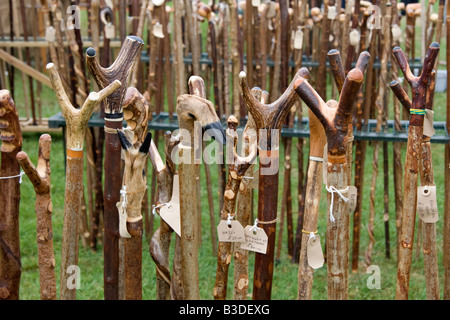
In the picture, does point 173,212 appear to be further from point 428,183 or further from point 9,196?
point 428,183

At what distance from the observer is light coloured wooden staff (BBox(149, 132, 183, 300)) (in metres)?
1.78

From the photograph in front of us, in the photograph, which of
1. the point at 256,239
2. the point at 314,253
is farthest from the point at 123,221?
the point at 314,253

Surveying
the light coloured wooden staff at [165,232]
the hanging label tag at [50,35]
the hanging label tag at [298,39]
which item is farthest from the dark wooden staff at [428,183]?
the hanging label tag at [50,35]

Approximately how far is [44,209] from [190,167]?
1.47ft

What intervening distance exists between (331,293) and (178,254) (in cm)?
49

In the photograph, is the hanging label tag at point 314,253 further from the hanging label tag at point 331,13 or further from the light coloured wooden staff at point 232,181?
the hanging label tag at point 331,13

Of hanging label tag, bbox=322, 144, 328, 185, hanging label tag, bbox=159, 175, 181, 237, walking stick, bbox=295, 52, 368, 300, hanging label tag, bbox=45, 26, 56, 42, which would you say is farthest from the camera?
hanging label tag, bbox=45, 26, 56, 42

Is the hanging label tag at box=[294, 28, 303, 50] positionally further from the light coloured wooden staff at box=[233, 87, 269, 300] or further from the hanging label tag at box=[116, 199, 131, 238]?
the hanging label tag at box=[116, 199, 131, 238]

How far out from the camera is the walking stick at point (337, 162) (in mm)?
1396

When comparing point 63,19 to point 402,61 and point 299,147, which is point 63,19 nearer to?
point 299,147

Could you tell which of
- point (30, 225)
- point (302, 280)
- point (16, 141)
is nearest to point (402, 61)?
point (302, 280)

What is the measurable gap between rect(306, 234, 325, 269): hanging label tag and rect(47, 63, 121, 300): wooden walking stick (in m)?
0.69

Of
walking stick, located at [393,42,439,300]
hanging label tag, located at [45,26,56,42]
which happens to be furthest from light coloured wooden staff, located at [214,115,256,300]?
hanging label tag, located at [45,26,56,42]

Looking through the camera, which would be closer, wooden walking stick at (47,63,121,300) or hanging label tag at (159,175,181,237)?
wooden walking stick at (47,63,121,300)
